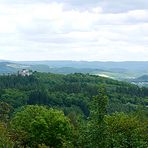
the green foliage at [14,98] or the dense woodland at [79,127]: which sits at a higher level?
the dense woodland at [79,127]

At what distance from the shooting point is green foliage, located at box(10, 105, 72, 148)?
6346 centimetres

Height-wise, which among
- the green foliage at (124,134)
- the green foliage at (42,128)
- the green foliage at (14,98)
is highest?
the green foliage at (124,134)

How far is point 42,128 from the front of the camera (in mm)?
66812

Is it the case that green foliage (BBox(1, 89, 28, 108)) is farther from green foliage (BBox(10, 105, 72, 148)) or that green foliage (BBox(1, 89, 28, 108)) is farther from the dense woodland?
green foliage (BBox(10, 105, 72, 148))

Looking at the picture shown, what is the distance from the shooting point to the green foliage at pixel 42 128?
208 feet

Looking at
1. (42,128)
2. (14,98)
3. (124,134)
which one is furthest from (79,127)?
(14,98)

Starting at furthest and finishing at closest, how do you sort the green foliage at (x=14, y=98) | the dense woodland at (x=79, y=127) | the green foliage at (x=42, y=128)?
the green foliage at (x=14, y=98) → the green foliage at (x=42, y=128) → the dense woodland at (x=79, y=127)

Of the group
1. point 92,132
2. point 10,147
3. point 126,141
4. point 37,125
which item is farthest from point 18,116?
point 92,132

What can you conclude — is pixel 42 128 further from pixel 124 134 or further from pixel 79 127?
pixel 79 127

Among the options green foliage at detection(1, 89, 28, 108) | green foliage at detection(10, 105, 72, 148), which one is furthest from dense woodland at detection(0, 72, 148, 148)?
green foliage at detection(1, 89, 28, 108)

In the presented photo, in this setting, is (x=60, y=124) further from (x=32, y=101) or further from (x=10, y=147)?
(x=32, y=101)

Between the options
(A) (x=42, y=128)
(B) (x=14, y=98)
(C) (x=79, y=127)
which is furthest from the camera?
(B) (x=14, y=98)

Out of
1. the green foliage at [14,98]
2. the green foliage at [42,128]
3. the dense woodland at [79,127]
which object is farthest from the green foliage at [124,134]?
the green foliage at [14,98]

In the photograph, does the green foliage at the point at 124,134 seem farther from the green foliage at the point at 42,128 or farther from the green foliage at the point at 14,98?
the green foliage at the point at 14,98
